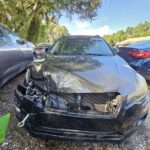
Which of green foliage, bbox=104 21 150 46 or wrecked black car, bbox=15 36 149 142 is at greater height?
wrecked black car, bbox=15 36 149 142

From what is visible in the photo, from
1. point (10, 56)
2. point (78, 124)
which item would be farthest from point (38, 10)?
point (78, 124)

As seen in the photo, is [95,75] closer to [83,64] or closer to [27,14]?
[83,64]

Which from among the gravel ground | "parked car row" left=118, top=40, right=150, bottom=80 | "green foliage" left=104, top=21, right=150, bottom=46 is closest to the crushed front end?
the gravel ground

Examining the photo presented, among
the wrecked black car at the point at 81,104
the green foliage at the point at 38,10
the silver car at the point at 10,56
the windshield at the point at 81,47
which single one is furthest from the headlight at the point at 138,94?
the green foliage at the point at 38,10

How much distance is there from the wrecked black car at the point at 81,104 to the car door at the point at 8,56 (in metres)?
1.36

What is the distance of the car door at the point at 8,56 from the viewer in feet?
14.0

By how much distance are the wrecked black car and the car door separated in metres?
1.36

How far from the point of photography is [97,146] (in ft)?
10.3

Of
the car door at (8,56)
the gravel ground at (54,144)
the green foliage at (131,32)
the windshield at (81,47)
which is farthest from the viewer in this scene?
the green foliage at (131,32)

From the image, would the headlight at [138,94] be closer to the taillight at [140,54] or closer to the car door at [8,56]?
the car door at [8,56]

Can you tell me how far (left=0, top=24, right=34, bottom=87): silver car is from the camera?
14.2ft

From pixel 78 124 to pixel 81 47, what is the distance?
2.27 meters

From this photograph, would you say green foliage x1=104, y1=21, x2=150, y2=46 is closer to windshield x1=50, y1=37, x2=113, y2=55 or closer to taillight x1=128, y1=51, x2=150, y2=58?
taillight x1=128, y1=51, x2=150, y2=58

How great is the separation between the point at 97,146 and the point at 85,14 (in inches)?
585
